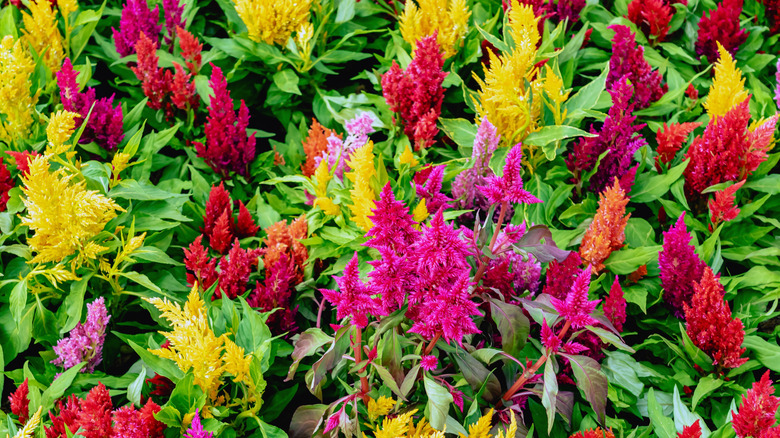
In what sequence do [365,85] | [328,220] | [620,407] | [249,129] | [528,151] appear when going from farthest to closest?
[365,85], [249,129], [528,151], [328,220], [620,407]

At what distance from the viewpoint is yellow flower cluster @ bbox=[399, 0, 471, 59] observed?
3207 millimetres

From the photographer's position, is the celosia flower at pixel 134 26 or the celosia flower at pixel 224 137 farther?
the celosia flower at pixel 134 26

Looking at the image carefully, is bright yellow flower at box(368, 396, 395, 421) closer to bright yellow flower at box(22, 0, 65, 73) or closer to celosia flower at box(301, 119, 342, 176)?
celosia flower at box(301, 119, 342, 176)

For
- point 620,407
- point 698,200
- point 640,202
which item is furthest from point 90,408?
point 698,200

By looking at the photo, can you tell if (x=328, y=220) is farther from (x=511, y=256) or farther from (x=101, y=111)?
(x=101, y=111)

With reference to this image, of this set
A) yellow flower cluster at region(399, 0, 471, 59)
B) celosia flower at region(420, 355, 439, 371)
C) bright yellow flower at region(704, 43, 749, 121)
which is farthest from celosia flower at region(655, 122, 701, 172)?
celosia flower at region(420, 355, 439, 371)

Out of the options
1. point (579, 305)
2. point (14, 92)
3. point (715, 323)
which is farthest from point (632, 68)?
point (14, 92)

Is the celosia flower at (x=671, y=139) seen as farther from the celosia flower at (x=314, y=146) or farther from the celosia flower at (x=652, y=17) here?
the celosia flower at (x=314, y=146)

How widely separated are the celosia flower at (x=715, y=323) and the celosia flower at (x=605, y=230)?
0.34 m

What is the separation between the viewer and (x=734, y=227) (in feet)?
9.21

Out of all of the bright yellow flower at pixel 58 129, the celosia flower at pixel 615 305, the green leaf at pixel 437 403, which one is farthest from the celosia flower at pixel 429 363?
the bright yellow flower at pixel 58 129

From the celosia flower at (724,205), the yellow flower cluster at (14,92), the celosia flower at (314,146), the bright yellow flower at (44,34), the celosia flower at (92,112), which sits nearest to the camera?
the celosia flower at (724,205)

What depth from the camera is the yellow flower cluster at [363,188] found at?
228 cm

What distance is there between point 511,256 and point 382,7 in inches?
83.8
